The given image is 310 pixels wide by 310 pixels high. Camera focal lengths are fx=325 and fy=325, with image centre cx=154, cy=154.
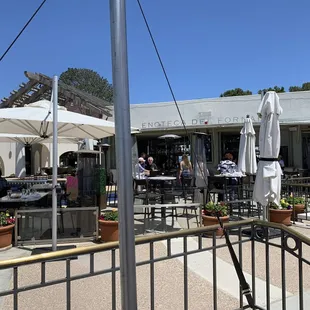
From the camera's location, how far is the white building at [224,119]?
1514 centimetres

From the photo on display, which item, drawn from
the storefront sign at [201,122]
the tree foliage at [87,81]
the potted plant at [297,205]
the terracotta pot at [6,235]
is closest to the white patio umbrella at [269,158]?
the potted plant at [297,205]

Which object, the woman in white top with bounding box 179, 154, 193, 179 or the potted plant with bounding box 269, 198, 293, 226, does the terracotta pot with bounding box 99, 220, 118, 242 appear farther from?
the woman in white top with bounding box 179, 154, 193, 179

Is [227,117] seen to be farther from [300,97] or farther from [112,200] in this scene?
[112,200]

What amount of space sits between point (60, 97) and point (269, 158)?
18.0 m

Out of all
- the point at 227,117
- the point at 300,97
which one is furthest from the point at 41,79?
→ the point at 300,97

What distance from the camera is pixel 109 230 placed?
5.72 meters

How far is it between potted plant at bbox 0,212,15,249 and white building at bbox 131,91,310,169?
10.8 metres

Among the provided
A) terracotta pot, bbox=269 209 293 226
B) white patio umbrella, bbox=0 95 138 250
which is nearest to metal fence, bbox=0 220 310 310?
terracotta pot, bbox=269 209 293 226

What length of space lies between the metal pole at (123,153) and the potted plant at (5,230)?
176 inches

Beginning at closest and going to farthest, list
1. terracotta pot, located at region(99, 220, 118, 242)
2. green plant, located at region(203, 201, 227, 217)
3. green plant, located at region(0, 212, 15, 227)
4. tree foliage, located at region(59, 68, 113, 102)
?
green plant, located at region(0, 212, 15, 227) < terracotta pot, located at region(99, 220, 118, 242) < green plant, located at region(203, 201, 227, 217) < tree foliage, located at region(59, 68, 113, 102)

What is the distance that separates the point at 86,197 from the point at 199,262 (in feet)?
10.6

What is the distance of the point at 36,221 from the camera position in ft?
19.3

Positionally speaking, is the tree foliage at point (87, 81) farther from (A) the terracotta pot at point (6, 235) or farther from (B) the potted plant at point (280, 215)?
(A) the terracotta pot at point (6, 235)

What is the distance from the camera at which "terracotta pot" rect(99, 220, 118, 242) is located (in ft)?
18.6
